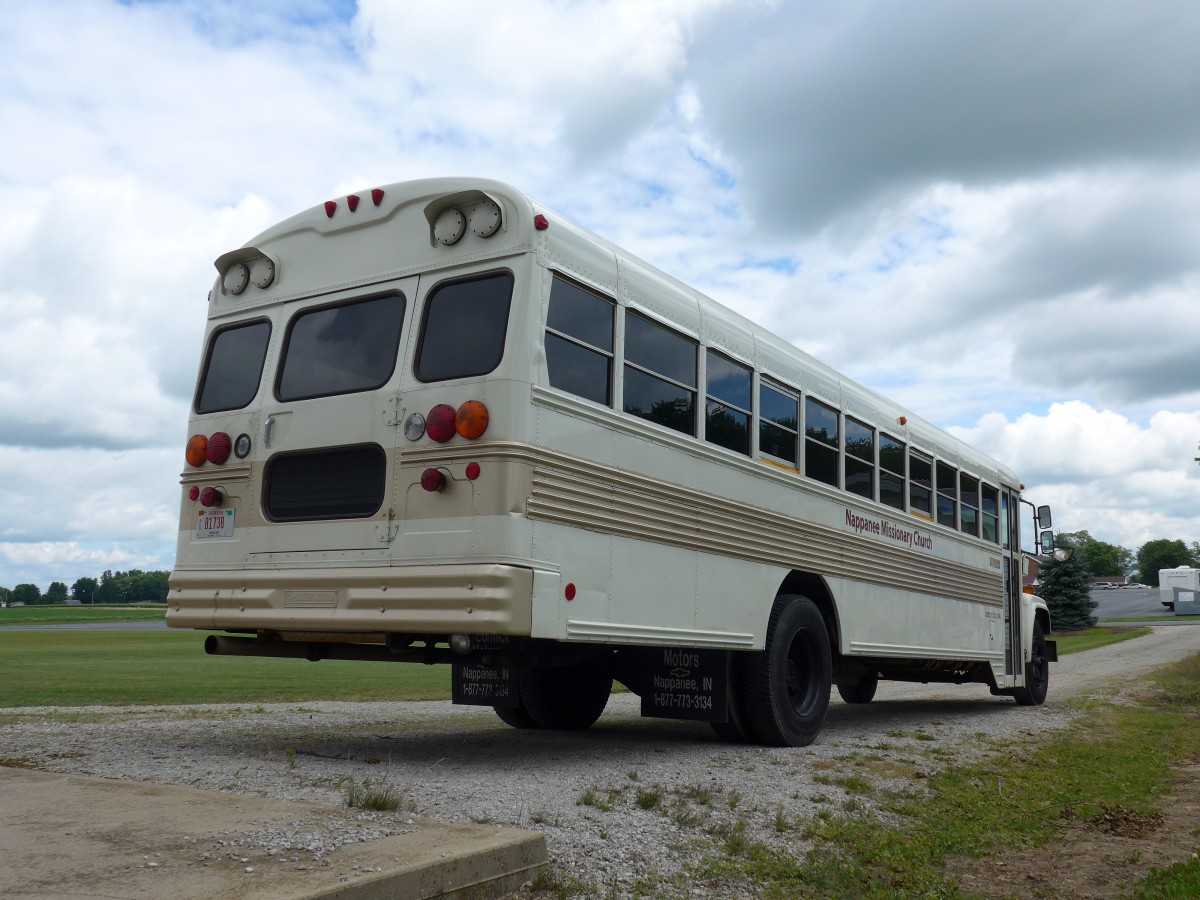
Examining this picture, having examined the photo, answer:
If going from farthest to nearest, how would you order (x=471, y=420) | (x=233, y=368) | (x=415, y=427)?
(x=233, y=368) < (x=415, y=427) < (x=471, y=420)

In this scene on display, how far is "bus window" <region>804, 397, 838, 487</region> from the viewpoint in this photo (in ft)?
30.6

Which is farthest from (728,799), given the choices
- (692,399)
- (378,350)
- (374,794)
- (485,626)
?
(378,350)

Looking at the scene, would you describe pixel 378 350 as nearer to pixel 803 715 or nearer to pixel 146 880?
pixel 146 880

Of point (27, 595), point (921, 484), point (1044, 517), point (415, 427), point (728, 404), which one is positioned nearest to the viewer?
point (415, 427)

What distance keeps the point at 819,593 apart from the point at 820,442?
1.26m

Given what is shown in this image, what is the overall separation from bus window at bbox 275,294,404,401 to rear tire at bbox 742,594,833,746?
3.55 m

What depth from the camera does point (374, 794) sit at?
16.1 feet

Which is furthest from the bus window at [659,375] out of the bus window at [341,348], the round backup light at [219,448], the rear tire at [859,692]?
the rear tire at [859,692]

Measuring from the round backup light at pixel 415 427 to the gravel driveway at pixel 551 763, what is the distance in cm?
187

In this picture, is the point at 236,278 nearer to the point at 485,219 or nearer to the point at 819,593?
the point at 485,219

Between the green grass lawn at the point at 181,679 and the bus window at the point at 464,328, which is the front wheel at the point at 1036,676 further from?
the bus window at the point at 464,328

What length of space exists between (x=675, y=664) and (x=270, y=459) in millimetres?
3169

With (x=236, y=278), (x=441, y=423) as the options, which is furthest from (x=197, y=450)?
(x=441, y=423)

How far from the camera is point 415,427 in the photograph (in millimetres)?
6469
